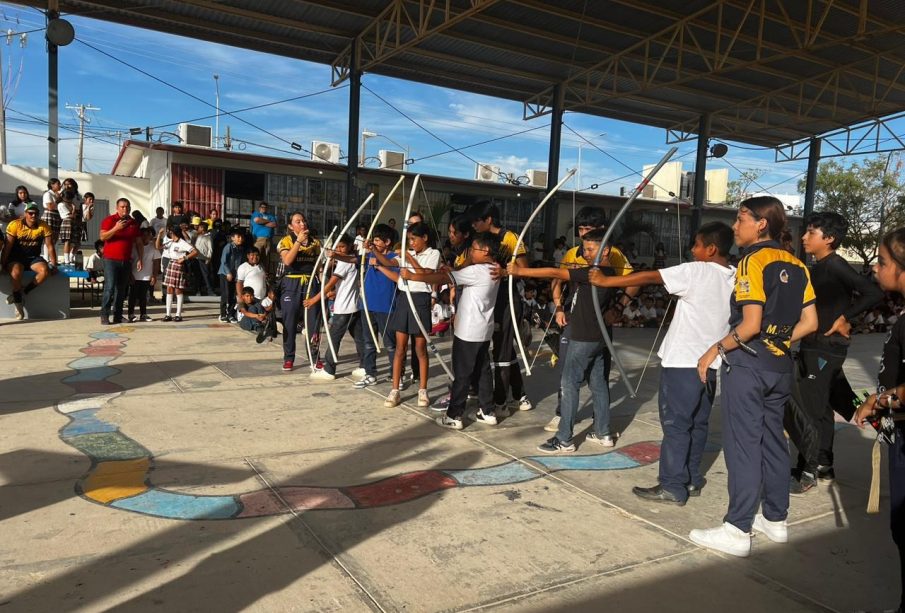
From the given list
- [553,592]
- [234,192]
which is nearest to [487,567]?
[553,592]

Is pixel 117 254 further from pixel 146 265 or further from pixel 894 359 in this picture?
pixel 894 359

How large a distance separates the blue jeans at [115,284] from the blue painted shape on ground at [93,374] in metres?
3.50

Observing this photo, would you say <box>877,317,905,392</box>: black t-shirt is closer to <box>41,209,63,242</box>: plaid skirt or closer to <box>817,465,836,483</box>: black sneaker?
<box>817,465,836,483</box>: black sneaker

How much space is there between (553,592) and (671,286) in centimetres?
177

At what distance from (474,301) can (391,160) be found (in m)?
18.0

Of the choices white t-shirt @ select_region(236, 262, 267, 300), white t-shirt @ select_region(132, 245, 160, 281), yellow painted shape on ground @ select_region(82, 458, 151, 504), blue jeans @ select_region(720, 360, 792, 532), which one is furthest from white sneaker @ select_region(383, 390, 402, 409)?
white t-shirt @ select_region(132, 245, 160, 281)

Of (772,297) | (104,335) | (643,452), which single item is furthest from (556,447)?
(104,335)

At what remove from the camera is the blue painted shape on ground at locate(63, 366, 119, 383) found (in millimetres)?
6281

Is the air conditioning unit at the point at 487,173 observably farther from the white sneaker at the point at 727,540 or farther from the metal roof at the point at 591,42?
the white sneaker at the point at 727,540

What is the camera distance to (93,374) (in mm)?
6500

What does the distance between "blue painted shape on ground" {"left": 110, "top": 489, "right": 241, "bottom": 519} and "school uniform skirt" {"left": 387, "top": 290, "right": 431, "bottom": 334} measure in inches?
105

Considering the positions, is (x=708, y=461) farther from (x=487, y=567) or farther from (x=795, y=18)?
(x=795, y=18)

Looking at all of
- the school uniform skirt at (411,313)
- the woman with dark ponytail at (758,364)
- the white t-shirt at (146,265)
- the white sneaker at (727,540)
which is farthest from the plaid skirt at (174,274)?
the white sneaker at (727,540)

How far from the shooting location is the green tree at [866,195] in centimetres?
3378
